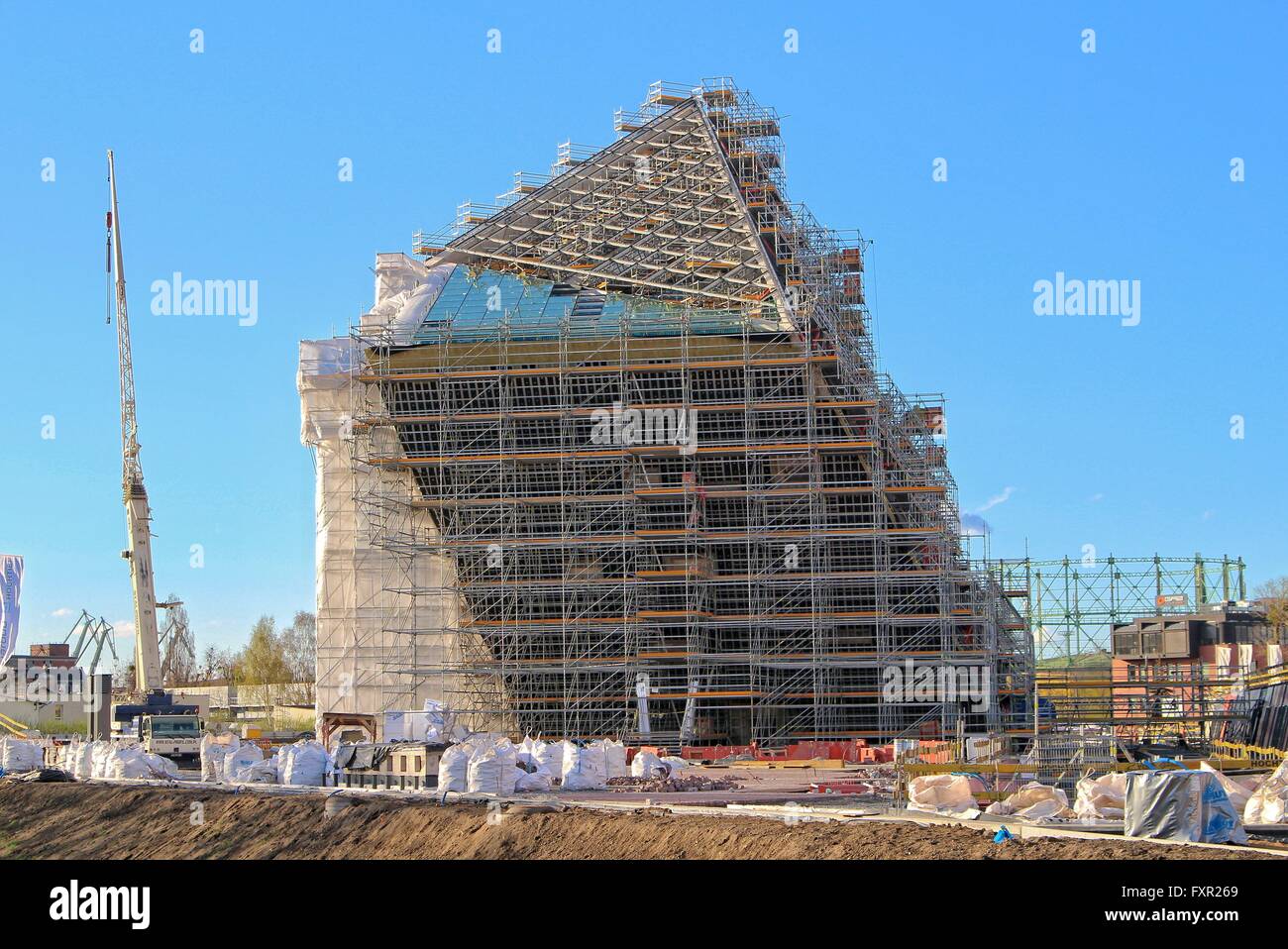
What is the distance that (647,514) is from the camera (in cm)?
6294

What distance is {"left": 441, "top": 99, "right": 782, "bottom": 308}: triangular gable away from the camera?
6806 cm

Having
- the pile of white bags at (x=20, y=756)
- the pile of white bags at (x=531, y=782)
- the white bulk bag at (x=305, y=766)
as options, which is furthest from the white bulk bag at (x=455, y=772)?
the pile of white bags at (x=20, y=756)

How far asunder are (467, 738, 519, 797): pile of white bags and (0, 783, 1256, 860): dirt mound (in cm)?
227

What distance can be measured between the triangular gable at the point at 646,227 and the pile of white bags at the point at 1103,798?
42048 mm

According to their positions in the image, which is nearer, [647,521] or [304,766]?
[304,766]

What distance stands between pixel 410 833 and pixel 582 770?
28.3ft

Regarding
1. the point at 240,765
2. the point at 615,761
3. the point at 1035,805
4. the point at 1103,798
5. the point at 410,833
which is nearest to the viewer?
the point at 1103,798

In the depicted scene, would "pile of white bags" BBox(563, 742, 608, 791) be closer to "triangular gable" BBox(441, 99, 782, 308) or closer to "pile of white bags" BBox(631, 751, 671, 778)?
"pile of white bags" BBox(631, 751, 671, 778)

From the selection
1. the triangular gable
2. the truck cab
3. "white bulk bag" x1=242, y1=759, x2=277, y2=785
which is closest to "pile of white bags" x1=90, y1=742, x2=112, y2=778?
the truck cab

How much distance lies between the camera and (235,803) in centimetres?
3897

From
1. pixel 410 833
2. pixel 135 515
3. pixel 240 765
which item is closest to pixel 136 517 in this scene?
pixel 135 515

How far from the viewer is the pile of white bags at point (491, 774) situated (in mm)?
35972

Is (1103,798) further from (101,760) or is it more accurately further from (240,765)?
(101,760)
